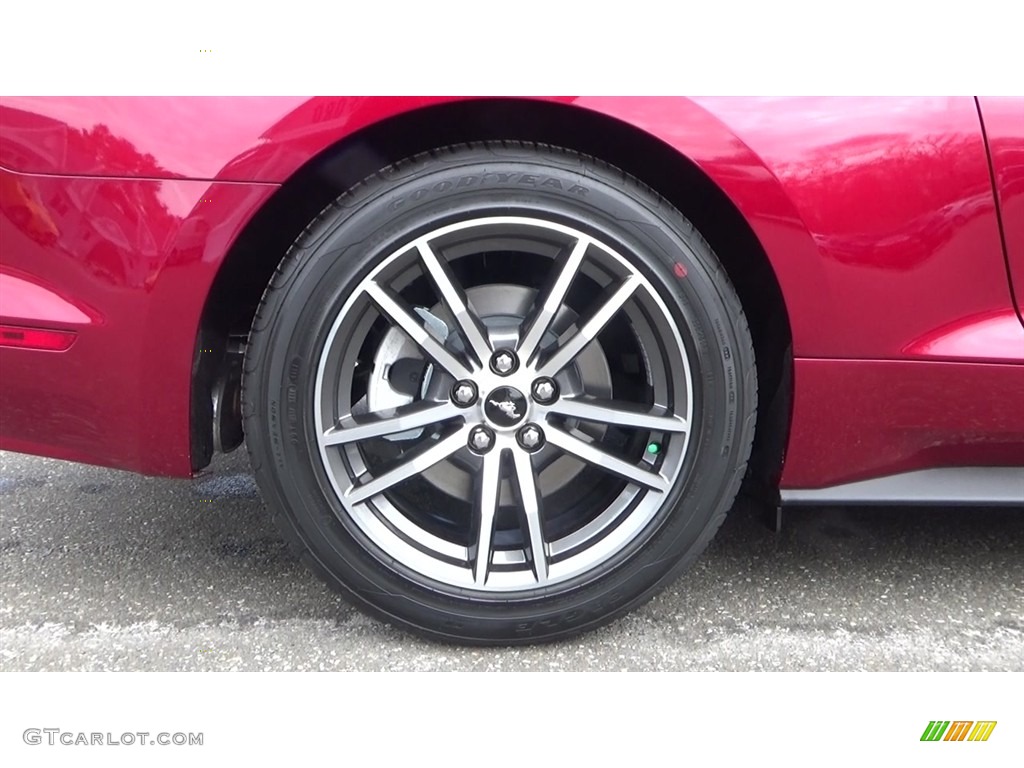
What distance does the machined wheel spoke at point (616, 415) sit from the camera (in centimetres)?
161

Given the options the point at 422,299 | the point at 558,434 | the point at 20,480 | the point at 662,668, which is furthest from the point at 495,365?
the point at 20,480

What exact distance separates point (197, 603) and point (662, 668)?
3.37 ft

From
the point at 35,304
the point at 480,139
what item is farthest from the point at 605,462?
the point at 35,304

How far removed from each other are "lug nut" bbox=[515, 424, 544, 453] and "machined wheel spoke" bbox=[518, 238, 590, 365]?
13cm

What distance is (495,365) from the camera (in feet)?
5.24

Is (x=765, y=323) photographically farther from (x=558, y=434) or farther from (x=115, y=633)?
(x=115, y=633)

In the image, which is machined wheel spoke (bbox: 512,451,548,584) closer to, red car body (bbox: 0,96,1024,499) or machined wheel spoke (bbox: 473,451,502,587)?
machined wheel spoke (bbox: 473,451,502,587)

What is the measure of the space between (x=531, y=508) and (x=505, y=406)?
0.69ft

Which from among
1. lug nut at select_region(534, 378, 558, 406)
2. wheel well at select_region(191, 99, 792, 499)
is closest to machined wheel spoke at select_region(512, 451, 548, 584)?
lug nut at select_region(534, 378, 558, 406)

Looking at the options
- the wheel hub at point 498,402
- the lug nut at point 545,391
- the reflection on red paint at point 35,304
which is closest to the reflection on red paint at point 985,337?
the wheel hub at point 498,402

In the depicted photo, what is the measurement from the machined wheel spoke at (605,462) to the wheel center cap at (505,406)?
7 cm

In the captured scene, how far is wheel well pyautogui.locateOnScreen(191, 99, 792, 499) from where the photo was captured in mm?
1562

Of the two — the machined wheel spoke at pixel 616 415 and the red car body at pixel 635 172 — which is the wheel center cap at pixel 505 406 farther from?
the red car body at pixel 635 172

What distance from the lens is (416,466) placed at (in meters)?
1.62
